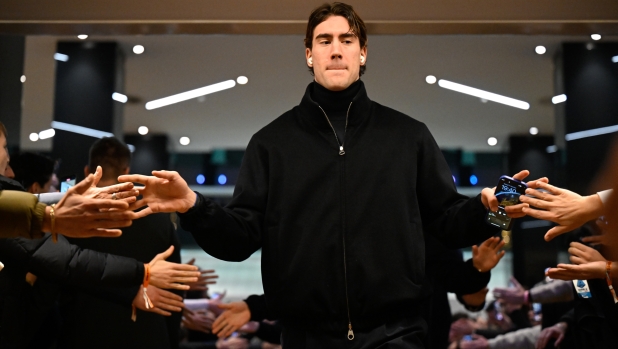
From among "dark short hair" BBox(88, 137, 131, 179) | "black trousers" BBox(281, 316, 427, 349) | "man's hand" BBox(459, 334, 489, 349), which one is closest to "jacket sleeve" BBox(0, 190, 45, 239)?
"black trousers" BBox(281, 316, 427, 349)

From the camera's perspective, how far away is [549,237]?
246cm

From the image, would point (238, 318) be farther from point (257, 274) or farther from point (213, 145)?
point (213, 145)

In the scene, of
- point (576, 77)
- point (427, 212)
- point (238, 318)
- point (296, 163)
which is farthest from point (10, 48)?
point (576, 77)

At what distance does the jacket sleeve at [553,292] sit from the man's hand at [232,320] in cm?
213

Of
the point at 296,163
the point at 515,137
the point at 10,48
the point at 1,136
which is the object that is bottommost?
the point at 296,163

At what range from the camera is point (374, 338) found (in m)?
2.26

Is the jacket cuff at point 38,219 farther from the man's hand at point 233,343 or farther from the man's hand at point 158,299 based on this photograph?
the man's hand at point 233,343

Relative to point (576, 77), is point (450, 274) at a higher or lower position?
lower

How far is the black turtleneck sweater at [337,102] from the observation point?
8.43ft

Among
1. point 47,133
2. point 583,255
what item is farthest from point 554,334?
point 47,133

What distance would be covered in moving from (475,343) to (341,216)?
3.30m

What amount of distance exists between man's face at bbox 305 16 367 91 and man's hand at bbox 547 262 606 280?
3.69ft

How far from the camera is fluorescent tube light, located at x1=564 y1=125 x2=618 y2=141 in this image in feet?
17.9

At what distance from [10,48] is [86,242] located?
1.60 meters
